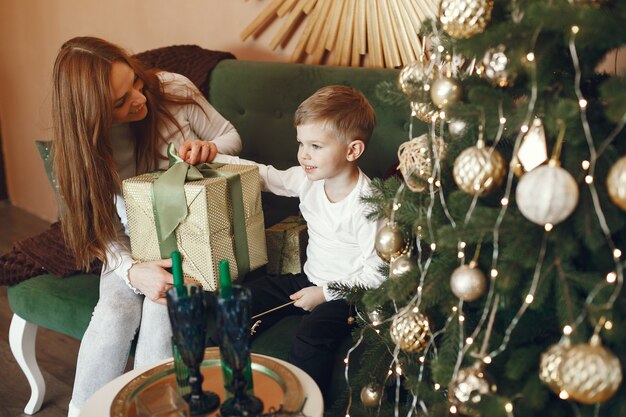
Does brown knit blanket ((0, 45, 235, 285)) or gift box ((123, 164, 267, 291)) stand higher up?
gift box ((123, 164, 267, 291))

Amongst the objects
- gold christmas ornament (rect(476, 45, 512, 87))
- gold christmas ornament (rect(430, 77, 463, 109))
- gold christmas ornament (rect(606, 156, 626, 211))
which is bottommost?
gold christmas ornament (rect(606, 156, 626, 211))

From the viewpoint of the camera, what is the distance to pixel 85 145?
1.86 meters

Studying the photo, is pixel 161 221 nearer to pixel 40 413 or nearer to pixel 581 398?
pixel 40 413

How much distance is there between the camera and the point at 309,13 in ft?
8.30

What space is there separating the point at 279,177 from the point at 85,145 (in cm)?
54

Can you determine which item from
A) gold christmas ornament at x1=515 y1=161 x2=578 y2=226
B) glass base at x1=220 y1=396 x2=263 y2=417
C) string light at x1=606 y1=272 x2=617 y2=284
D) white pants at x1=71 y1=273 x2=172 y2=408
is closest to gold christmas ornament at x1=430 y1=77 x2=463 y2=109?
gold christmas ornament at x1=515 y1=161 x2=578 y2=226

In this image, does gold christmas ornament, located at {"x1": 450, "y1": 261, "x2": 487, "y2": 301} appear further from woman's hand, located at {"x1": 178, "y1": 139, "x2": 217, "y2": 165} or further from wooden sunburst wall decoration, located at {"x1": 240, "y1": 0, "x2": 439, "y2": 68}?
wooden sunburst wall decoration, located at {"x1": 240, "y1": 0, "x2": 439, "y2": 68}

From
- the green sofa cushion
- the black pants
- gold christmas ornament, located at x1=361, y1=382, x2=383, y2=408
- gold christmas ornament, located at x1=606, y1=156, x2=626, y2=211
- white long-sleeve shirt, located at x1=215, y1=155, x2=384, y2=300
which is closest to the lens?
gold christmas ornament, located at x1=606, y1=156, x2=626, y2=211

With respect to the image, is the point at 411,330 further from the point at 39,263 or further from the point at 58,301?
the point at 39,263

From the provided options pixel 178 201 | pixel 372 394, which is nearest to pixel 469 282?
pixel 372 394

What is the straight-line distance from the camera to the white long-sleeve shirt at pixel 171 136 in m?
1.93

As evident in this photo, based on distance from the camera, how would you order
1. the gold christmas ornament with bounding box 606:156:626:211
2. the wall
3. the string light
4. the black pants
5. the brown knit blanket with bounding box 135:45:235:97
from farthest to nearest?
the wall
the brown knit blanket with bounding box 135:45:235:97
the black pants
the string light
the gold christmas ornament with bounding box 606:156:626:211

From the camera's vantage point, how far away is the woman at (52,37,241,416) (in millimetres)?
1811

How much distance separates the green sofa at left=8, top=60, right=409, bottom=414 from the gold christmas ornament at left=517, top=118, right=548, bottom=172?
0.76 m
